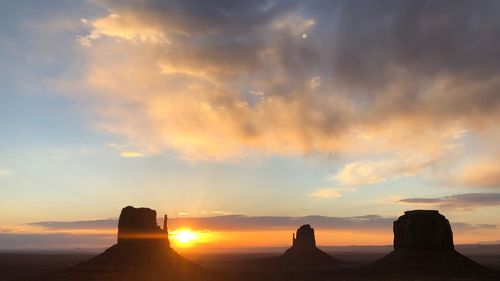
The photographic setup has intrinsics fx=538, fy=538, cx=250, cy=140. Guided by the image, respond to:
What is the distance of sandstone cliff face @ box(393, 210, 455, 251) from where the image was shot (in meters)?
108

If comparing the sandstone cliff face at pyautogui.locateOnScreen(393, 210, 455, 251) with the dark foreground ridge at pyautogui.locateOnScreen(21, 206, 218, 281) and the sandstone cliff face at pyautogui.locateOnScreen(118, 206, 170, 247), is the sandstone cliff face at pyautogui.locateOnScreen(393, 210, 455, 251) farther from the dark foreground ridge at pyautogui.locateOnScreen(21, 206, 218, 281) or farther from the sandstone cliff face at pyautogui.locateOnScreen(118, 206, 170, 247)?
the sandstone cliff face at pyautogui.locateOnScreen(118, 206, 170, 247)

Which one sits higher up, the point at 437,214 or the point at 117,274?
the point at 437,214

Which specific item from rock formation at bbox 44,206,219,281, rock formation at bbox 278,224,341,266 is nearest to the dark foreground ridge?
rock formation at bbox 44,206,219,281

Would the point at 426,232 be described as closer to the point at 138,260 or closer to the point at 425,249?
the point at 425,249

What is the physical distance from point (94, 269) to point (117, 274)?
4.82m

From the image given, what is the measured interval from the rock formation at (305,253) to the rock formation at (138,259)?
84.0 m

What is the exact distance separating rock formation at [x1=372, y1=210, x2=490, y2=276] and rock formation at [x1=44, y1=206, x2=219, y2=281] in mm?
40072

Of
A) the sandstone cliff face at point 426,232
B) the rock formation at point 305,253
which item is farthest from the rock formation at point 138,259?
the rock formation at point 305,253

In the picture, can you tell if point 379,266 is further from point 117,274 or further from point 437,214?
point 117,274

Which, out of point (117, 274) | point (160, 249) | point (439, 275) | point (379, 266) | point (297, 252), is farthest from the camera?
point (297, 252)

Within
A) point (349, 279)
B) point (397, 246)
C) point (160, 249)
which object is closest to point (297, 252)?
point (397, 246)

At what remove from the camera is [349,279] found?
99.6 metres

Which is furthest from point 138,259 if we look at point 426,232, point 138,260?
point 426,232

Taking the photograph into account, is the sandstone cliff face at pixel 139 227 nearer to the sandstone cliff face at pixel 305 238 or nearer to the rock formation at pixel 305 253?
the rock formation at pixel 305 253
